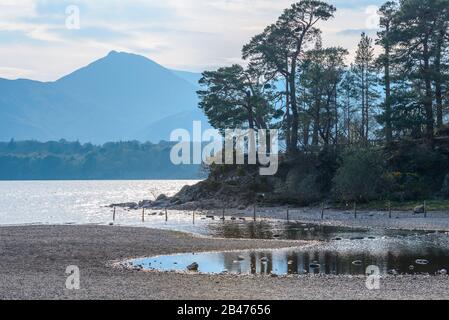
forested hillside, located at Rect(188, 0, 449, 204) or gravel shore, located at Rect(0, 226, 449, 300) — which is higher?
forested hillside, located at Rect(188, 0, 449, 204)

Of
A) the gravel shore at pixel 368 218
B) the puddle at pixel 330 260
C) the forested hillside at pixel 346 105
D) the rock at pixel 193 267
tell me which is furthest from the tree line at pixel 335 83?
the rock at pixel 193 267

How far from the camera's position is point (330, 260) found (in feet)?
112

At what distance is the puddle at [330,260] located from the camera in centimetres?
3091

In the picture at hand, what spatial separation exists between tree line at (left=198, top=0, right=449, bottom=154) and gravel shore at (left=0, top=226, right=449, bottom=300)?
135 ft

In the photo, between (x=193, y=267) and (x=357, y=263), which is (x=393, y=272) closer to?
(x=357, y=263)

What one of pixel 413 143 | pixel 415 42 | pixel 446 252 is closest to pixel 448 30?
pixel 415 42

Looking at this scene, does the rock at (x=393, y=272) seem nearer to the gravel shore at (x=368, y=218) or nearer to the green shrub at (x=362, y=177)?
the gravel shore at (x=368, y=218)

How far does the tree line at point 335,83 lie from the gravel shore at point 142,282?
41.3 m

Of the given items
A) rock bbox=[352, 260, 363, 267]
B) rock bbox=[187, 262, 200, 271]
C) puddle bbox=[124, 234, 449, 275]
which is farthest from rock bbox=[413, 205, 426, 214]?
rock bbox=[187, 262, 200, 271]

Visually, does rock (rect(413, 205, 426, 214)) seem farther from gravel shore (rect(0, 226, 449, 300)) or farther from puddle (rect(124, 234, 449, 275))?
gravel shore (rect(0, 226, 449, 300))

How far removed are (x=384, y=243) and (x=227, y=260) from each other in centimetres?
1167

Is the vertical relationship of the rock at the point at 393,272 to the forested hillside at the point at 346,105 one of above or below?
below

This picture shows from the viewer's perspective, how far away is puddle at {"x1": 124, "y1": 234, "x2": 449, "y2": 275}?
3091cm
